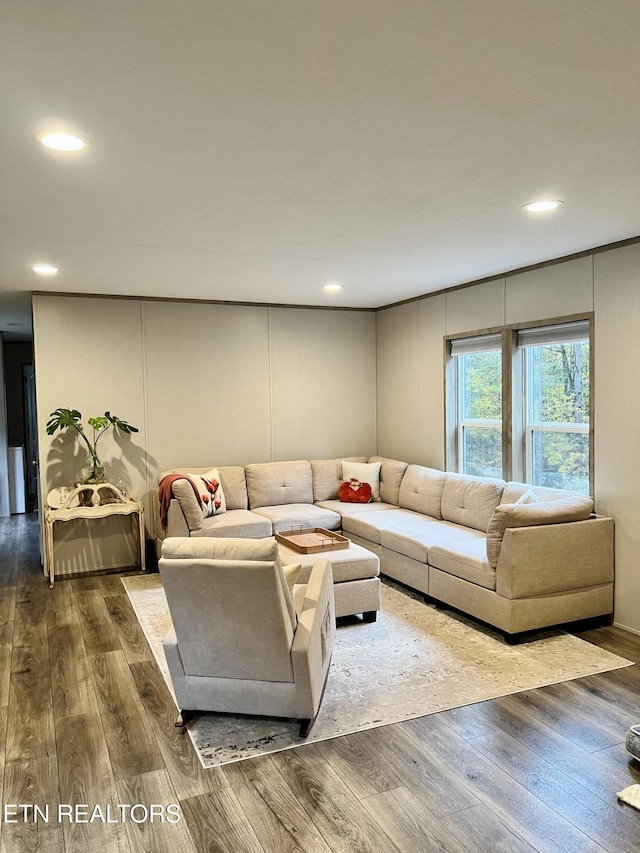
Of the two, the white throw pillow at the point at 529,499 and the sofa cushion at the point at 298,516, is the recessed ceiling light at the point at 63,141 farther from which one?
the sofa cushion at the point at 298,516

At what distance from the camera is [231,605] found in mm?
2689

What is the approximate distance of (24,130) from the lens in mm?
2252

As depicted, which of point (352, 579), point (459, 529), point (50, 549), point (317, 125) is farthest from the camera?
point (50, 549)

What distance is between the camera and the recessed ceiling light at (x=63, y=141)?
2.32 m

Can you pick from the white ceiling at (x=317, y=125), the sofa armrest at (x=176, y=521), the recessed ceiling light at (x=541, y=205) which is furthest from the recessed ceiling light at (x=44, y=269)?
the recessed ceiling light at (x=541, y=205)

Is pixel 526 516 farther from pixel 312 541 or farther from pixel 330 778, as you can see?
pixel 330 778

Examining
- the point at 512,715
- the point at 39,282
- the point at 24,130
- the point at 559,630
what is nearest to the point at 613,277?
the point at 559,630

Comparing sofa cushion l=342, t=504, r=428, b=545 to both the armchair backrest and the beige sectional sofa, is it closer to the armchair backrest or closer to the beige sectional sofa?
the beige sectional sofa

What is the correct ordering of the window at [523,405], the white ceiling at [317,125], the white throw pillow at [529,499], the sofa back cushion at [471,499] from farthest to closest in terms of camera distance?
the sofa back cushion at [471,499] → the window at [523,405] → the white throw pillow at [529,499] → the white ceiling at [317,125]

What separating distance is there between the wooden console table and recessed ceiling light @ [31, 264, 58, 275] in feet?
5.97

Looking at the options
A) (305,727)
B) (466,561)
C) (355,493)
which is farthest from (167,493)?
(305,727)

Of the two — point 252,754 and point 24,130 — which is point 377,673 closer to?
point 252,754

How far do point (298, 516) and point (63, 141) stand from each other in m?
3.97

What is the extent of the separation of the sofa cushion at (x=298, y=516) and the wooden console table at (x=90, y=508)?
112 centimetres
